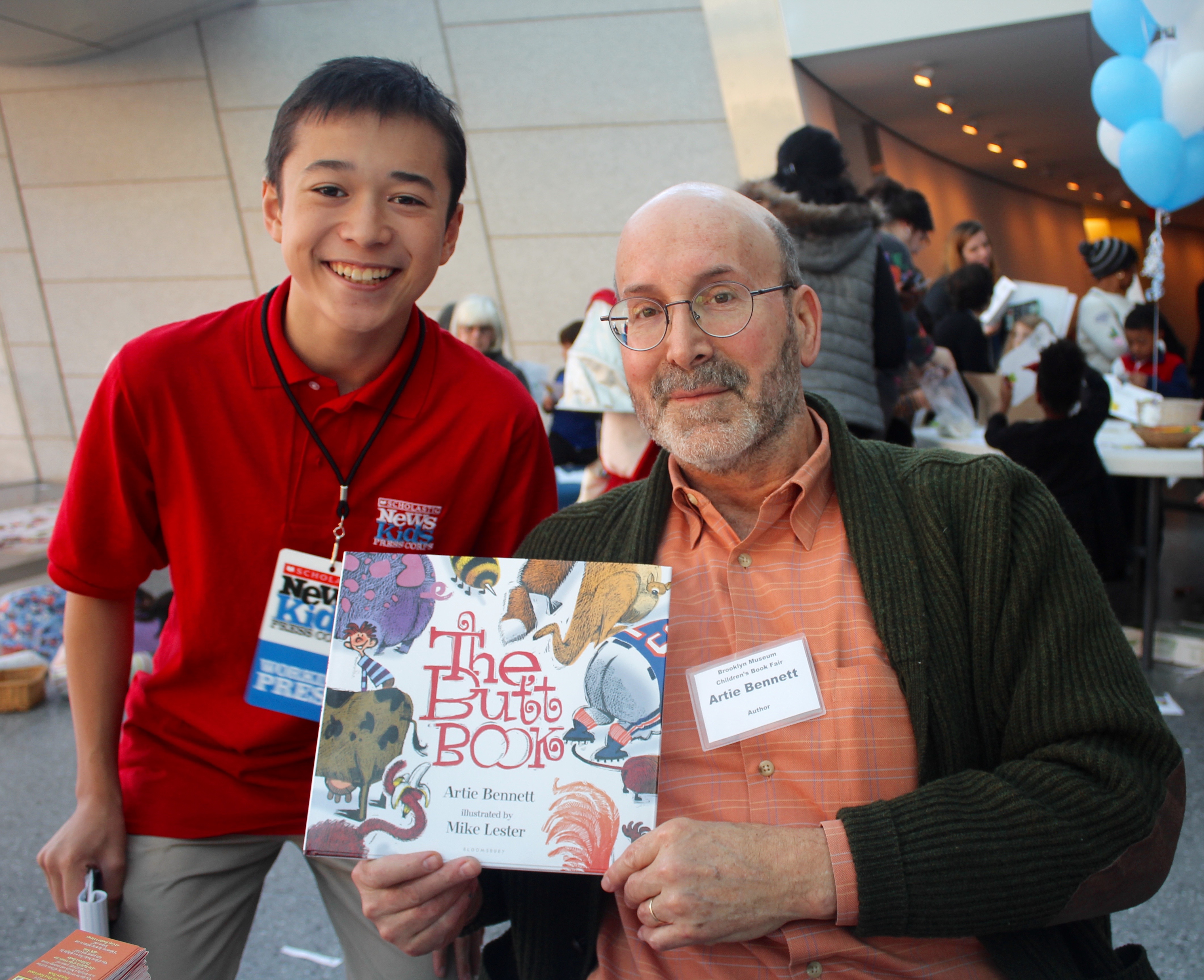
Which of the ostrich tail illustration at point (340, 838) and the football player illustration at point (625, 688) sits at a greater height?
the football player illustration at point (625, 688)

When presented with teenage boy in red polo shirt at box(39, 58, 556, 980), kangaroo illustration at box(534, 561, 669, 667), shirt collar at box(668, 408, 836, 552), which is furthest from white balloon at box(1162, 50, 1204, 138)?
kangaroo illustration at box(534, 561, 669, 667)

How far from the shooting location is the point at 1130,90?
4871mm

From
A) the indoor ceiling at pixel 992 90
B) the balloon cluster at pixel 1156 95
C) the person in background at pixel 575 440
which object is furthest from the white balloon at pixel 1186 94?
the person in background at pixel 575 440

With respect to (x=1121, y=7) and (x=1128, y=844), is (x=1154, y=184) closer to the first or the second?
(x=1121, y=7)

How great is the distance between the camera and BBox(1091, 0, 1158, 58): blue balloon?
4.84 metres

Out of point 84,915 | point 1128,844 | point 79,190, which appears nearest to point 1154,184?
point 1128,844

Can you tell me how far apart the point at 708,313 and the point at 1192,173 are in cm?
467

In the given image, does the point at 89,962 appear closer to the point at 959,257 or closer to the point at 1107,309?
the point at 959,257

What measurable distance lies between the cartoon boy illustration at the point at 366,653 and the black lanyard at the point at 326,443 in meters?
0.32

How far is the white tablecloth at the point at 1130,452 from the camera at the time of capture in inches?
152

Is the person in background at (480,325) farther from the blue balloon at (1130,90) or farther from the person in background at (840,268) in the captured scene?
the blue balloon at (1130,90)

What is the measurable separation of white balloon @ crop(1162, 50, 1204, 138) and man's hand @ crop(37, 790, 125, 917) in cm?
545

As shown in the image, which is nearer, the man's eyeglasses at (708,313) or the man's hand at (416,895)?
the man's hand at (416,895)

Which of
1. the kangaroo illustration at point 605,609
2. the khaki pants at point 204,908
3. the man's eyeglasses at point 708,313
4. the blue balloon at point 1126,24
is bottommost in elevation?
the khaki pants at point 204,908
